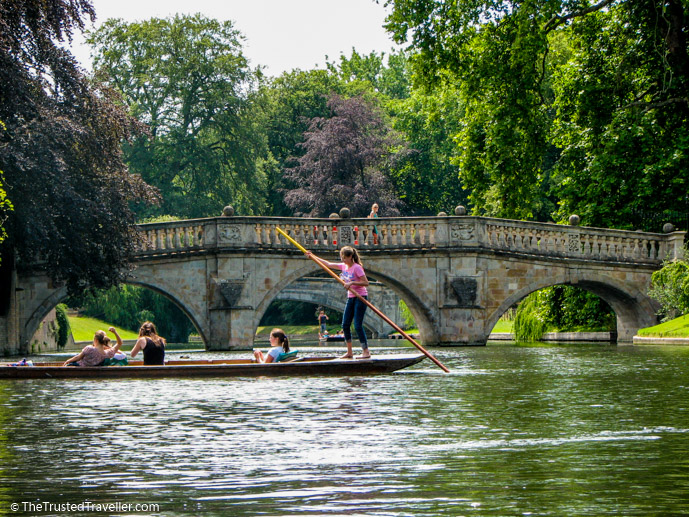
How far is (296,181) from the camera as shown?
152 ft

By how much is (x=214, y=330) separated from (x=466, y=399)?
48.0 ft

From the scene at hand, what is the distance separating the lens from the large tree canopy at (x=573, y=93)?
2391cm

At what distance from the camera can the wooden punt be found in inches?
535

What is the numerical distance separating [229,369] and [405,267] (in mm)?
12087

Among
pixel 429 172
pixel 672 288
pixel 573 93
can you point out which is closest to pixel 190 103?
pixel 429 172

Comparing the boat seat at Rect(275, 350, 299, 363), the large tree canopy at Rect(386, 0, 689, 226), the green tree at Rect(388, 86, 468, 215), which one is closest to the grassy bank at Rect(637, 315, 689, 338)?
the large tree canopy at Rect(386, 0, 689, 226)

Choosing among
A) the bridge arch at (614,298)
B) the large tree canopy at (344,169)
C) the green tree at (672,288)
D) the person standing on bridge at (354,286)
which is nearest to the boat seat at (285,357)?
the person standing on bridge at (354,286)

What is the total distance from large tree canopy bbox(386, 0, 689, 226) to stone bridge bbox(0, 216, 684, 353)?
1.25 meters

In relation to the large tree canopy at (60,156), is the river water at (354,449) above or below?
below

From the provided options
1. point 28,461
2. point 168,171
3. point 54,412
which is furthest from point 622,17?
point 168,171

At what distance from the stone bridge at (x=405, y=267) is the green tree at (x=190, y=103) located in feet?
71.6

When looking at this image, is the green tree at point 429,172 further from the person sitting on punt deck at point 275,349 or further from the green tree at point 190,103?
the person sitting on punt deck at point 275,349

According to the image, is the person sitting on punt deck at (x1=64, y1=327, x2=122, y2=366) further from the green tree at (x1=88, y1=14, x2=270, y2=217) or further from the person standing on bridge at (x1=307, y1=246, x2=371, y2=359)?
the green tree at (x1=88, y1=14, x2=270, y2=217)

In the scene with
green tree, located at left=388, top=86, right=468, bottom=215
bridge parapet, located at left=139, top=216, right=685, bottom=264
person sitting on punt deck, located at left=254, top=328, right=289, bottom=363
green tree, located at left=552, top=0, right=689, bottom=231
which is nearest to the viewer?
person sitting on punt deck, located at left=254, top=328, right=289, bottom=363
